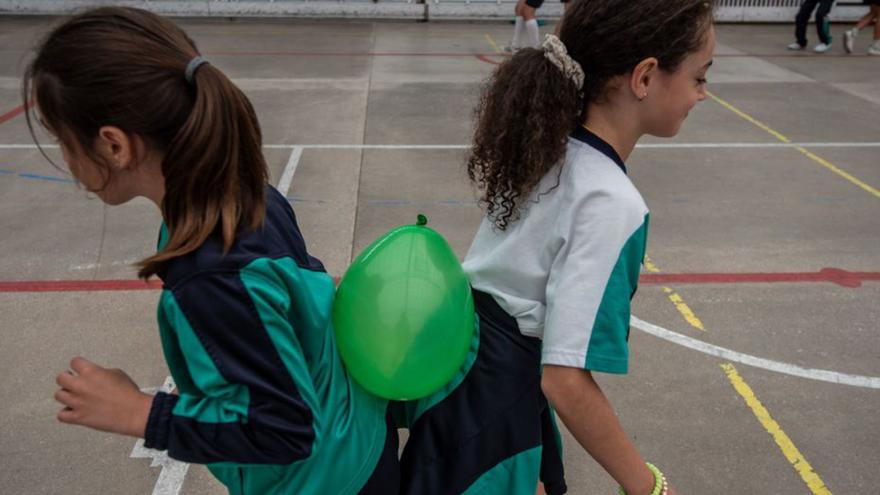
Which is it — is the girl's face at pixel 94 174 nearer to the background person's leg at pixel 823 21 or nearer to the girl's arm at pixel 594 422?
the girl's arm at pixel 594 422

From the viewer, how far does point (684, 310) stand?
12.5ft

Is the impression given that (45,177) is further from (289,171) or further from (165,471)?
(165,471)

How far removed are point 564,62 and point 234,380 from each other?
2.54ft

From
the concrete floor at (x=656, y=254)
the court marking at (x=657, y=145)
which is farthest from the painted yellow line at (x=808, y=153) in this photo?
the court marking at (x=657, y=145)

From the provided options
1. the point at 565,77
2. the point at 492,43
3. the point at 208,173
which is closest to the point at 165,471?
the point at 208,173

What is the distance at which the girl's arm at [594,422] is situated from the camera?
123cm

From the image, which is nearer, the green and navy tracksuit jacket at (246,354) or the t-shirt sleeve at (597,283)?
the green and navy tracksuit jacket at (246,354)

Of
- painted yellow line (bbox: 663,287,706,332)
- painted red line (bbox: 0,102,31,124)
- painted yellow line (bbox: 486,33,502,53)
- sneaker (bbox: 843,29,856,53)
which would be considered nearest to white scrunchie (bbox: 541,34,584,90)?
painted yellow line (bbox: 663,287,706,332)

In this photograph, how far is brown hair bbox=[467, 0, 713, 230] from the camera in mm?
1225

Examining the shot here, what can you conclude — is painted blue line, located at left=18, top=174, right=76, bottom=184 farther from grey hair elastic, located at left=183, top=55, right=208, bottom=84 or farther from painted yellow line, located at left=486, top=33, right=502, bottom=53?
painted yellow line, located at left=486, top=33, right=502, bottom=53

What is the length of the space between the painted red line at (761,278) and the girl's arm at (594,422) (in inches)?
112

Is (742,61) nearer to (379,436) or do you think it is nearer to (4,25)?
(379,436)

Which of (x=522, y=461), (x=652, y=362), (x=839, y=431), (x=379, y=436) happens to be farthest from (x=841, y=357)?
(x=379, y=436)

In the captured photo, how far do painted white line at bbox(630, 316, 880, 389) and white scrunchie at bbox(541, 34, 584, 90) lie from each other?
8.29ft
